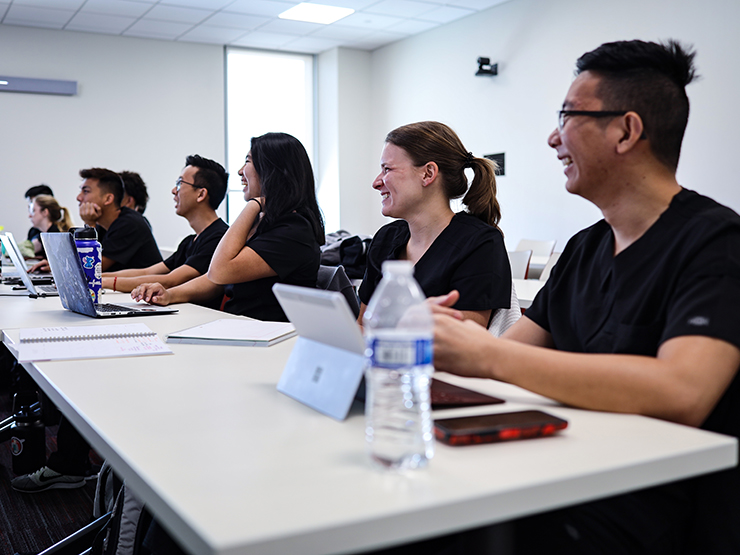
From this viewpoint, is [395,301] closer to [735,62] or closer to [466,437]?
[466,437]

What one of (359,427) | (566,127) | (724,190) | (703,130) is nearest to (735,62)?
(703,130)

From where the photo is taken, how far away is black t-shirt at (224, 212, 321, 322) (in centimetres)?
244

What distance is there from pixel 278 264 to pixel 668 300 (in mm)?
1585

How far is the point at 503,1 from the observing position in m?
6.82

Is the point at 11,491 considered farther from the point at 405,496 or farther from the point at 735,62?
the point at 735,62

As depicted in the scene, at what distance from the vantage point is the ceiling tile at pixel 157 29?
7.46m

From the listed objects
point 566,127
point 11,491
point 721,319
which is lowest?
point 11,491

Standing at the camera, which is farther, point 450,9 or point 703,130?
point 450,9

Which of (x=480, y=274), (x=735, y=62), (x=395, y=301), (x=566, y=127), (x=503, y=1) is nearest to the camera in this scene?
(x=395, y=301)

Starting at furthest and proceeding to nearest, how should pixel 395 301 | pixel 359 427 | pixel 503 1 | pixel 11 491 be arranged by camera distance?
pixel 503 1 → pixel 11 491 → pixel 359 427 → pixel 395 301

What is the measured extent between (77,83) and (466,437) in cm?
808

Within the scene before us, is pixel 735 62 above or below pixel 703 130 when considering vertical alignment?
above

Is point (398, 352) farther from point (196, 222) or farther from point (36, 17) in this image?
point (36, 17)

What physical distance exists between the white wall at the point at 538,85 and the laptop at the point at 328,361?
476 cm
